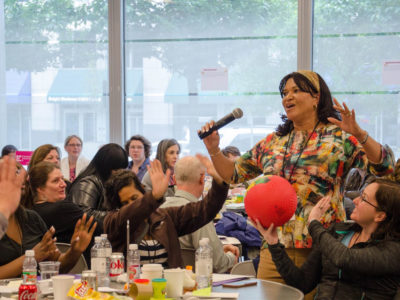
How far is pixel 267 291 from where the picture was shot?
265 cm

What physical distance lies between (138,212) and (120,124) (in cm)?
540

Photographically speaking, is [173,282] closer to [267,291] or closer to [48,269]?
[267,291]

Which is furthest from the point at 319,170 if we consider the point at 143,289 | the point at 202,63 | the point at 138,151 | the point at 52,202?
the point at 202,63

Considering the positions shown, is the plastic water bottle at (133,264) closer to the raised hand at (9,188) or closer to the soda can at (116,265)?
the soda can at (116,265)

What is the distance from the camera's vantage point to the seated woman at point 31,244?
3.02 m

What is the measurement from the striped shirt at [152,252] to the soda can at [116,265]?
16.5 inches

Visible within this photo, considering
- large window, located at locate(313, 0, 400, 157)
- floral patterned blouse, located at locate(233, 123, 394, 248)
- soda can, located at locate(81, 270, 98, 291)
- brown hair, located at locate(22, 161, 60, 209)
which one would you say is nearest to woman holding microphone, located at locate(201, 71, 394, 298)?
floral patterned blouse, located at locate(233, 123, 394, 248)

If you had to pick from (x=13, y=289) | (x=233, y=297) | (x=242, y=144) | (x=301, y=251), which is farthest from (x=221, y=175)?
(x=242, y=144)

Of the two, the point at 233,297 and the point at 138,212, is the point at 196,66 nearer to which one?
the point at 138,212

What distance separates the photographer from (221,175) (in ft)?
10.6

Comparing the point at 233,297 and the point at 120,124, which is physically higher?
the point at 120,124

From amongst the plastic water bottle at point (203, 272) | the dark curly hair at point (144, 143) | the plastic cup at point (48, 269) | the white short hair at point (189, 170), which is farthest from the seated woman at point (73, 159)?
the plastic water bottle at point (203, 272)

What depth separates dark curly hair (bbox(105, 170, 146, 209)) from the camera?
339cm

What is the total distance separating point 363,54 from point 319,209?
5412 millimetres
